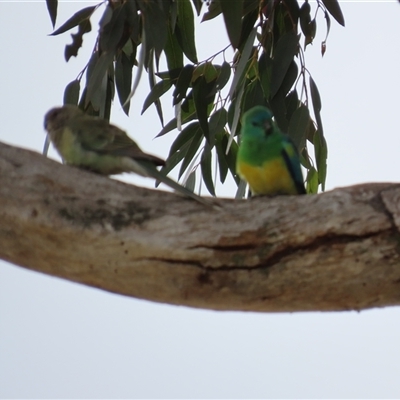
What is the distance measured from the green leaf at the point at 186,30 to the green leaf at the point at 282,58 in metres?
0.48

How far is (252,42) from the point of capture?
3523 mm

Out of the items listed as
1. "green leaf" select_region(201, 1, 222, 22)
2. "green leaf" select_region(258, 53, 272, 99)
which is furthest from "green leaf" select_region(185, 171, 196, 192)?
"green leaf" select_region(201, 1, 222, 22)

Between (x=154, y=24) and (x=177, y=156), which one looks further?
(x=177, y=156)

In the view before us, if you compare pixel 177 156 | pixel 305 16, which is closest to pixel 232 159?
pixel 177 156

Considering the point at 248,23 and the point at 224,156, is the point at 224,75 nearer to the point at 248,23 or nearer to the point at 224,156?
the point at 248,23

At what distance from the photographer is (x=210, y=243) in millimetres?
2459

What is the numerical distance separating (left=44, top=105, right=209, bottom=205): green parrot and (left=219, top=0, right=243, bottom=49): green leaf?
1.91 ft

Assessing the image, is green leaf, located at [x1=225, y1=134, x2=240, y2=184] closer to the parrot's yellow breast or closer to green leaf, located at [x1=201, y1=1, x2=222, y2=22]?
green leaf, located at [x1=201, y1=1, x2=222, y2=22]

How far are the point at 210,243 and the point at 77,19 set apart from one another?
167 centimetres

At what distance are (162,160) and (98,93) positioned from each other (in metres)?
1.08

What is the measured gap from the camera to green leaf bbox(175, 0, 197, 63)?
3.84m

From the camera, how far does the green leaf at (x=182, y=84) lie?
12.4ft

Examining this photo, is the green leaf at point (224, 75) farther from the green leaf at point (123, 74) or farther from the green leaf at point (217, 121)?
the green leaf at point (123, 74)

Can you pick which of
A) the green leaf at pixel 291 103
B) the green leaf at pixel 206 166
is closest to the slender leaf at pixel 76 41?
the green leaf at pixel 206 166
